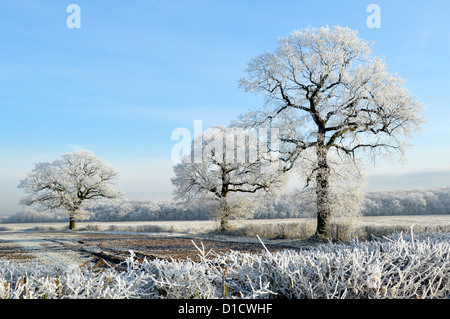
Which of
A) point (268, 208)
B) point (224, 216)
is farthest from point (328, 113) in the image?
point (268, 208)

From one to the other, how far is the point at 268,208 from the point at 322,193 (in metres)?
29.3

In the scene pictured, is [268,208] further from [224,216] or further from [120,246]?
[120,246]

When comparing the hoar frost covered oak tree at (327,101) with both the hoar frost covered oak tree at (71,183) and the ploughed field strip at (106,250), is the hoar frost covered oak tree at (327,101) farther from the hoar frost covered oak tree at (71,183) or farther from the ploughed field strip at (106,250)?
the hoar frost covered oak tree at (71,183)

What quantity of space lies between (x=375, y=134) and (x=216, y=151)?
13.7 meters

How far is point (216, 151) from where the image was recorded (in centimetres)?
2917

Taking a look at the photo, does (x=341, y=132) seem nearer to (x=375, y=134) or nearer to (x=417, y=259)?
(x=375, y=134)

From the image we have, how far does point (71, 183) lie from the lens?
4134 centimetres

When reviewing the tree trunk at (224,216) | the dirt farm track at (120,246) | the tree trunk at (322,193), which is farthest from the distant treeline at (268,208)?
the tree trunk at (322,193)

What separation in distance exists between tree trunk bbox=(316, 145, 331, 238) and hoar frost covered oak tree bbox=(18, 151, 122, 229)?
31134 millimetres

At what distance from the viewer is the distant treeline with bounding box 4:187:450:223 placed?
43594 mm

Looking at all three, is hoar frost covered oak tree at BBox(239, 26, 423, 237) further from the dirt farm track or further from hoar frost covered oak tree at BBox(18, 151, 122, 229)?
hoar frost covered oak tree at BBox(18, 151, 122, 229)

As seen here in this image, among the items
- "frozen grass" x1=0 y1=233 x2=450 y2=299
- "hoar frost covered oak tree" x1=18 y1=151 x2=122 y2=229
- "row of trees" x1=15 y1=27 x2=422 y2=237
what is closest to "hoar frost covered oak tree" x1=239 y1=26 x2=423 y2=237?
"row of trees" x1=15 y1=27 x2=422 y2=237

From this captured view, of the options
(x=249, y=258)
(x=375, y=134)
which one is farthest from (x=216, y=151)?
(x=249, y=258)
